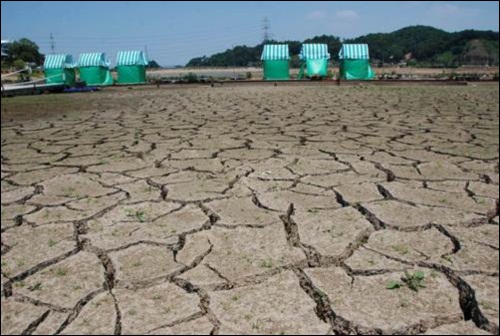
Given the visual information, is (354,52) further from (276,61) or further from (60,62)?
(60,62)

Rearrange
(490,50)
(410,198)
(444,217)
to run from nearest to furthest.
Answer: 1. (444,217)
2. (410,198)
3. (490,50)

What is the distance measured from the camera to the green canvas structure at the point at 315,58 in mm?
17250

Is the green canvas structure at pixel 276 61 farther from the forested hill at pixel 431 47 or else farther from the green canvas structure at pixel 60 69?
the forested hill at pixel 431 47

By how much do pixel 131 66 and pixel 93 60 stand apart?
1.57m

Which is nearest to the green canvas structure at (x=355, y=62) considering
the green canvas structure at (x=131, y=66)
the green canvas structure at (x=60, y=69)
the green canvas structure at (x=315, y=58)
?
the green canvas structure at (x=315, y=58)

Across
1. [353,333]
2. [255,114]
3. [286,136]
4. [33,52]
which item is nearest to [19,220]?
[353,333]

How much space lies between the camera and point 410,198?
244 cm

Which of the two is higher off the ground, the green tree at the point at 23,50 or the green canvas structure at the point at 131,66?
the green tree at the point at 23,50

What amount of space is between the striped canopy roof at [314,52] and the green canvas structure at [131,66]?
669cm

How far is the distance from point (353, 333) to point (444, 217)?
1.13 meters

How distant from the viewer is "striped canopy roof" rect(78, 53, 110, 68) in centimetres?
1738

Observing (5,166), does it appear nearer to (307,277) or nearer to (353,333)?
(307,277)

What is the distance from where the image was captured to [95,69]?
686 inches

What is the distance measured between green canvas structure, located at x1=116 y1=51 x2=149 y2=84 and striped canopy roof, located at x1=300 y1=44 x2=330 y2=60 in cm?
669
